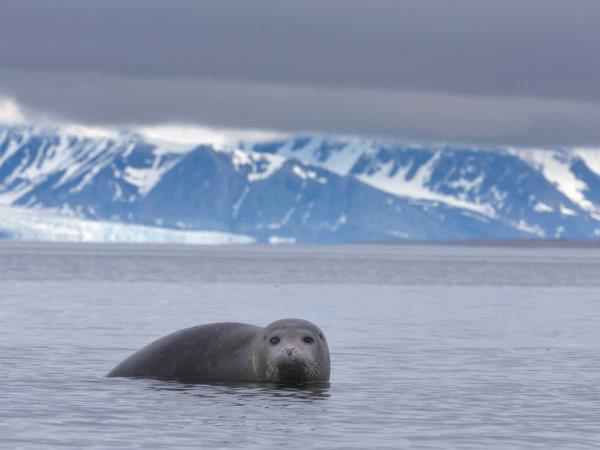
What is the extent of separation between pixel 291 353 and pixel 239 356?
2123mm

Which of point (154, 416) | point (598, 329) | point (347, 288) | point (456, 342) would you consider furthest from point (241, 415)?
point (347, 288)

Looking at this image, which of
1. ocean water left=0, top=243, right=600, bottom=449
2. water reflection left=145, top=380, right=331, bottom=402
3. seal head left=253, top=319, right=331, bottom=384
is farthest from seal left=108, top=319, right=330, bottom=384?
ocean water left=0, top=243, right=600, bottom=449

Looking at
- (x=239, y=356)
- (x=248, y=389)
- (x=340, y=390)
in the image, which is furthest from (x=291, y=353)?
(x=340, y=390)

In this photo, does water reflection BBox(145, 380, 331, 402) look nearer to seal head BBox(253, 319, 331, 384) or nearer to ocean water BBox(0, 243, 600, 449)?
ocean water BBox(0, 243, 600, 449)

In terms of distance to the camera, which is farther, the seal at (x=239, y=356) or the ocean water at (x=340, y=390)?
the seal at (x=239, y=356)

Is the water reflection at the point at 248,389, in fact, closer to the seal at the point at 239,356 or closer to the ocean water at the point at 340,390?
the ocean water at the point at 340,390

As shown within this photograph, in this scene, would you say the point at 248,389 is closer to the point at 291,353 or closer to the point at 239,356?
the point at 239,356

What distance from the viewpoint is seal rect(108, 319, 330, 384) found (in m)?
29.6

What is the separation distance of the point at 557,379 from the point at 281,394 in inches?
341

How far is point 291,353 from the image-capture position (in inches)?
1154

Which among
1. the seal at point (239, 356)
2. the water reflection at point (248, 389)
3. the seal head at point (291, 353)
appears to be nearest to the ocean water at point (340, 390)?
the water reflection at point (248, 389)

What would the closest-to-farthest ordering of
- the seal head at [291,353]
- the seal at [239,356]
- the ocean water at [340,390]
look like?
the ocean water at [340,390] → the seal head at [291,353] → the seal at [239,356]

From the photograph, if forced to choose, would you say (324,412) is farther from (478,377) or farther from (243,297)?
(243,297)

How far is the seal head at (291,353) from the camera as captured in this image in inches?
1160
